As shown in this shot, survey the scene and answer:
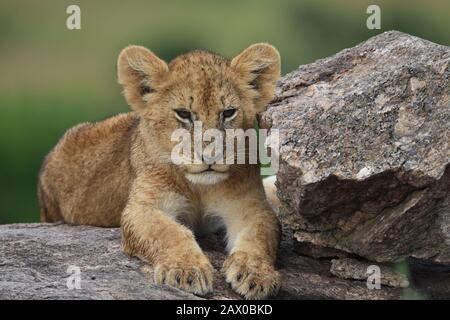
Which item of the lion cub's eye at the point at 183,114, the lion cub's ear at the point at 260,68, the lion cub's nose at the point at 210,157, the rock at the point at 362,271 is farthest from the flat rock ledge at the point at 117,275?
the lion cub's ear at the point at 260,68

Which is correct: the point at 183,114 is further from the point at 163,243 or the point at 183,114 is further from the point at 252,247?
the point at 252,247

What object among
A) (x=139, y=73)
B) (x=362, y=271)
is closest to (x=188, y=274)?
(x=362, y=271)

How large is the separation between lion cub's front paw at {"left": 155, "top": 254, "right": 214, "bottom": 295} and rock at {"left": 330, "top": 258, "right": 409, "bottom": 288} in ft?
2.43

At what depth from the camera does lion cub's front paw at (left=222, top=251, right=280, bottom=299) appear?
5871mm

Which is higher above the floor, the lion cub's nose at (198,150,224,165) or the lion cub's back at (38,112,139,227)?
the lion cub's nose at (198,150,224,165)

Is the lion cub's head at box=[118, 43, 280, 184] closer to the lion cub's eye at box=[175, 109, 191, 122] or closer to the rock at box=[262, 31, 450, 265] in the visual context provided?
the lion cub's eye at box=[175, 109, 191, 122]

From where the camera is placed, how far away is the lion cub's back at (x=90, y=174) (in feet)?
24.4

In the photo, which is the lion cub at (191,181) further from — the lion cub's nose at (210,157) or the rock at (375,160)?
the rock at (375,160)

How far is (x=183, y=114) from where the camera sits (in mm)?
6406

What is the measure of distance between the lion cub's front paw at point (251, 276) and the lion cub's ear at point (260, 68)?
3.53ft

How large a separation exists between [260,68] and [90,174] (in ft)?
4.97

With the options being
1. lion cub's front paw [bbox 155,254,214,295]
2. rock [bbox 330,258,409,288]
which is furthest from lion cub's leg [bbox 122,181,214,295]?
rock [bbox 330,258,409,288]

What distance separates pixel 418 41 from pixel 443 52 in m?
0.25
